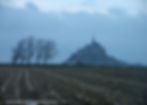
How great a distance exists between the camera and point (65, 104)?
39.9 feet

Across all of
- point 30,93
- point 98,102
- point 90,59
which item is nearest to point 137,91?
point 98,102

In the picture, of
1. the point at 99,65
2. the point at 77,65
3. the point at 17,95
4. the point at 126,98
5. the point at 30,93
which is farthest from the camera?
the point at 77,65

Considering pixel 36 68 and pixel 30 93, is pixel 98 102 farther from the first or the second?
pixel 36 68

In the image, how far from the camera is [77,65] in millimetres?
46781

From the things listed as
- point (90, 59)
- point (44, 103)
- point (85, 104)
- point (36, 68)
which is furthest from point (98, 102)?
point (36, 68)

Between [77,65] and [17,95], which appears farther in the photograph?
[77,65]

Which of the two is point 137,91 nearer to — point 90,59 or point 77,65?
point 90,59

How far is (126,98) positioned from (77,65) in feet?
110

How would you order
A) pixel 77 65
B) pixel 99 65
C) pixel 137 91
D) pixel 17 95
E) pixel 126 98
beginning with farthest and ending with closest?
pixel 77 65 → pixel 99 65 → pixel 17 95 → pixel 137 91 → pixel 126 98

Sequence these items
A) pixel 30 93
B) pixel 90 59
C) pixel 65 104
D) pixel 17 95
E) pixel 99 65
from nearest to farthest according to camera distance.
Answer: pixel 65 104
pixel 17 95
pixel 30 93
pixel 90 59
pixel 99 65

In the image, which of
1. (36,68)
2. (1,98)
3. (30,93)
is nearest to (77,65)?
(36,68)

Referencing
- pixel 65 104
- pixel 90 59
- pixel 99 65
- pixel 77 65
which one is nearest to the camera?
pixel 65 104

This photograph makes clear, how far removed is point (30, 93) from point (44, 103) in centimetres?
385

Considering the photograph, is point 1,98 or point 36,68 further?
point 36,68
